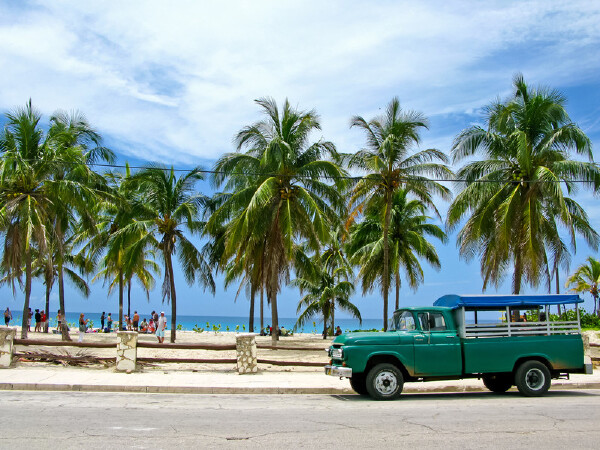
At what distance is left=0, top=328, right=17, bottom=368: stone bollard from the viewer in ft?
52.8

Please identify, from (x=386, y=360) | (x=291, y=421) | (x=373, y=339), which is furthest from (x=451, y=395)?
(x=291, y=421)

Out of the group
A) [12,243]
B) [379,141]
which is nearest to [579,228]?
[379,141]

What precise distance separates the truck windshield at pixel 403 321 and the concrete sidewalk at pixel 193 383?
185 centimetres

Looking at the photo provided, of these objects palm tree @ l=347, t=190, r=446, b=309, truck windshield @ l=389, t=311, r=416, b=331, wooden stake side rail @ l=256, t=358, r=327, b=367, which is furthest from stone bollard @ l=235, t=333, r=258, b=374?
palm tree @ l=347, t=190, r=446, b=309

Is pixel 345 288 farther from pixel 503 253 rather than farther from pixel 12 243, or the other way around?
pixel 12 243

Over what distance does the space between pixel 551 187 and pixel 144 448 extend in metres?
19.7

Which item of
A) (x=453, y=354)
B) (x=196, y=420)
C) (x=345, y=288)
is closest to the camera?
(x=196, y=420)

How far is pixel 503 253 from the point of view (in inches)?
957

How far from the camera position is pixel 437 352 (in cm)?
1220

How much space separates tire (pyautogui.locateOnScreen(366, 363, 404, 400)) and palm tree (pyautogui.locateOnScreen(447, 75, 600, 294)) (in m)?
12.8

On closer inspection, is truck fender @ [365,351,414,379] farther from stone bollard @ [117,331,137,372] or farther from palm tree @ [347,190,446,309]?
palm tree @ [347,190,446,309]

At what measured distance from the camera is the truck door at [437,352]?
1212cm

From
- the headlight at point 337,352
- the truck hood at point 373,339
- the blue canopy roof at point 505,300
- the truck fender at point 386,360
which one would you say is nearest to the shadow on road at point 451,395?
the truck fender at point 386,360

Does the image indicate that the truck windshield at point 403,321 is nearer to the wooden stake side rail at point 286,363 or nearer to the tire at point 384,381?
the tire at point 384,381
